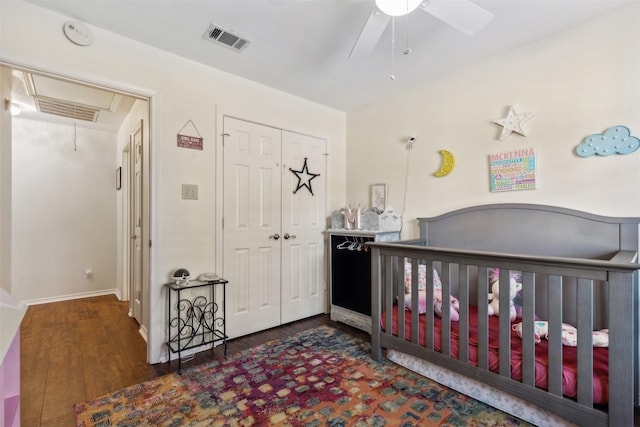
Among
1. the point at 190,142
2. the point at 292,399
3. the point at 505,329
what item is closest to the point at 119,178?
the point at 190,142

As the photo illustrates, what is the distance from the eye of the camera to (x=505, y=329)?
5.34 feet

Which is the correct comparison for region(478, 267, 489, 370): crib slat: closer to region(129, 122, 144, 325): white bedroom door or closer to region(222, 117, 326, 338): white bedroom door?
region(222, 117, 326, 338): white bedroom door

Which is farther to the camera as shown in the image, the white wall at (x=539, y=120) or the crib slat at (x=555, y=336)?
the white wall at (x=539, y=120)

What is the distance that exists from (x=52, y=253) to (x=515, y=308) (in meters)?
5.17

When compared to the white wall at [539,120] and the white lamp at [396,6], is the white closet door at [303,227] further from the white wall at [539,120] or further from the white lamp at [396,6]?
the white lamp at [396,6]

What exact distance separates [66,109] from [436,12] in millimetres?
4049

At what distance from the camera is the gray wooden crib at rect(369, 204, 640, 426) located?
4.39ft

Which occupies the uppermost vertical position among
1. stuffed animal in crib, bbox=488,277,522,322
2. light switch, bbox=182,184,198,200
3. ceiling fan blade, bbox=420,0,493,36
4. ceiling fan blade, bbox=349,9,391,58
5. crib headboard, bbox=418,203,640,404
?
ceiling fan blade, bbox=420,0,493,36

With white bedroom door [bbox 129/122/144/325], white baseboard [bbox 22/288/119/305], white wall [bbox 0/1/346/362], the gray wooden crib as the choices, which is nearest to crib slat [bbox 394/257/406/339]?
the gray wooden crib

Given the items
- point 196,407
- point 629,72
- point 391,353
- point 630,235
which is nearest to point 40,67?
point 196,407

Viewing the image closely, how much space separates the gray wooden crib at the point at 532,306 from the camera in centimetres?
134

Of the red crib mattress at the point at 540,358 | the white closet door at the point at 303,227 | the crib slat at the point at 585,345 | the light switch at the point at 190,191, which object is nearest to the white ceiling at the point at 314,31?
the white closet door at the point at 303,227

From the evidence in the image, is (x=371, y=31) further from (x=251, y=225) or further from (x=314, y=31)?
(x=251, y=225)

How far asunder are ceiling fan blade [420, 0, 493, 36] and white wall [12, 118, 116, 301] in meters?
4.53
